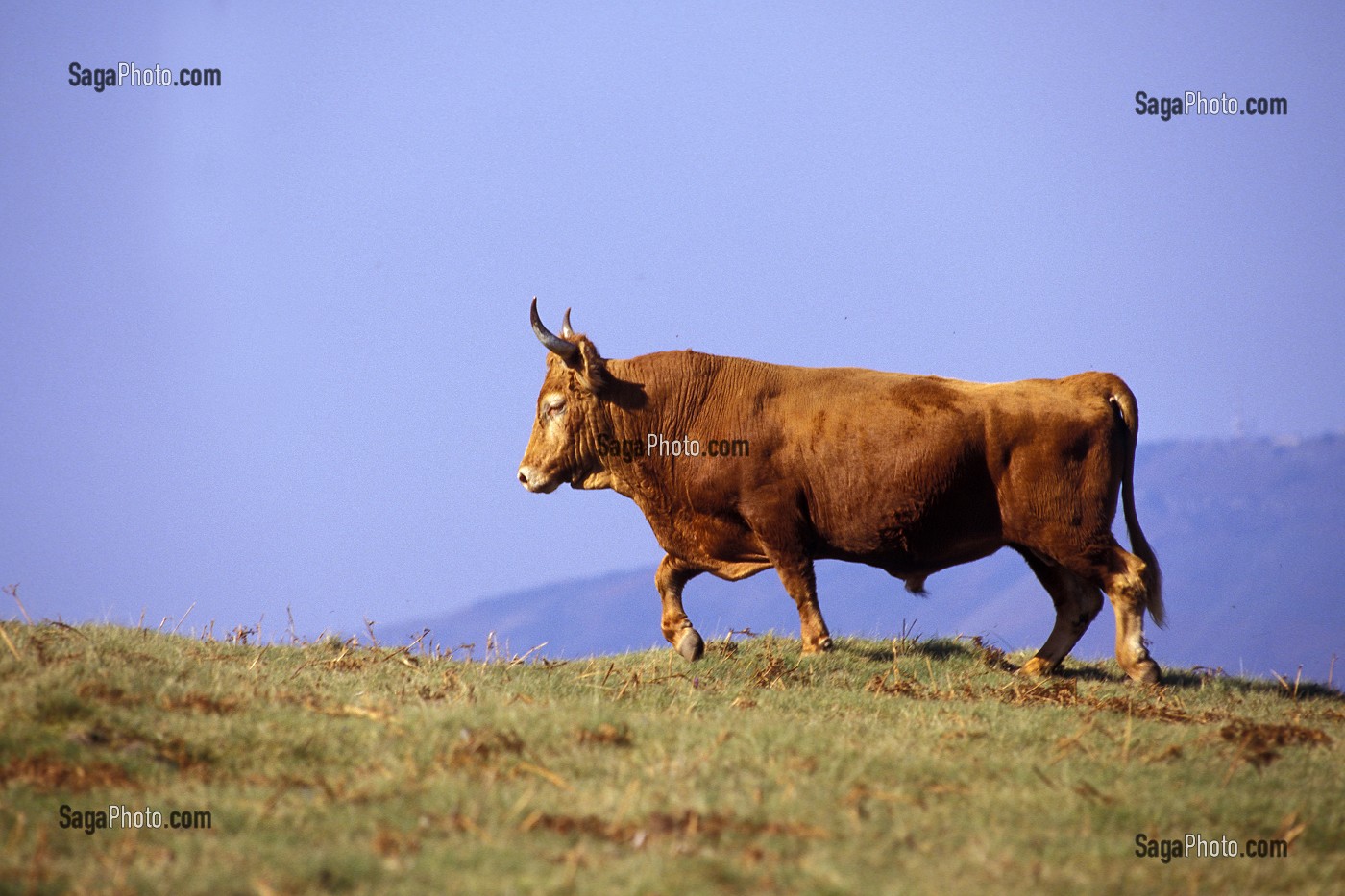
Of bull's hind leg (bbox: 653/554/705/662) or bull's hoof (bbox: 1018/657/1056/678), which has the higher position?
bull's hind leg (bbox: 653/554/705/662)

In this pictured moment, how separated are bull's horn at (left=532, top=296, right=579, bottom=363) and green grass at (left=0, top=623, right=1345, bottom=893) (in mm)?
3625

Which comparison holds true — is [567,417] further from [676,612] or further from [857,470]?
[857,470]

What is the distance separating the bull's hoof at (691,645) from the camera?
1165cm

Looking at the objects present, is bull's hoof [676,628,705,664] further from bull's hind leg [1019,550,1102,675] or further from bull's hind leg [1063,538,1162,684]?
bull's hind leg [1063,538,1162,684]

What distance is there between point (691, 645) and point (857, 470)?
2133 millimetres

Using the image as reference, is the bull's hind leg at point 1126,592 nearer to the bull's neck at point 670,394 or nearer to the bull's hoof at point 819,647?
the bull's hoof at point 819,647

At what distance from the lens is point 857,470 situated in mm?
12078

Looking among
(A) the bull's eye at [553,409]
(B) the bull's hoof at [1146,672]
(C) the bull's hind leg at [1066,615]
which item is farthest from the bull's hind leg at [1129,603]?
(A) the bull's eye at [553,409]

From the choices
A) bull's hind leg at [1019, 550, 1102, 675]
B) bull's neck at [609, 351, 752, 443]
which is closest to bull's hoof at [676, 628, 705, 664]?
bull's neck at [609, 351, 752, 443]

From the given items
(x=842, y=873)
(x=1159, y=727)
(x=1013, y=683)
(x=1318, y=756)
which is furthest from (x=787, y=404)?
(x=842, y=873)

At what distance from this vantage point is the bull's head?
13.0m

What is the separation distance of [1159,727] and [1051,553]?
2.74m

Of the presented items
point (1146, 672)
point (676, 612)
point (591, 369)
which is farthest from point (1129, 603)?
point (591, 369)

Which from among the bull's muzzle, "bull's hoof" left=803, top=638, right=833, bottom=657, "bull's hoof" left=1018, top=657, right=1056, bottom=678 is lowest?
"bull's hoof" left=1018, top=657, right=1056, bottom=678
